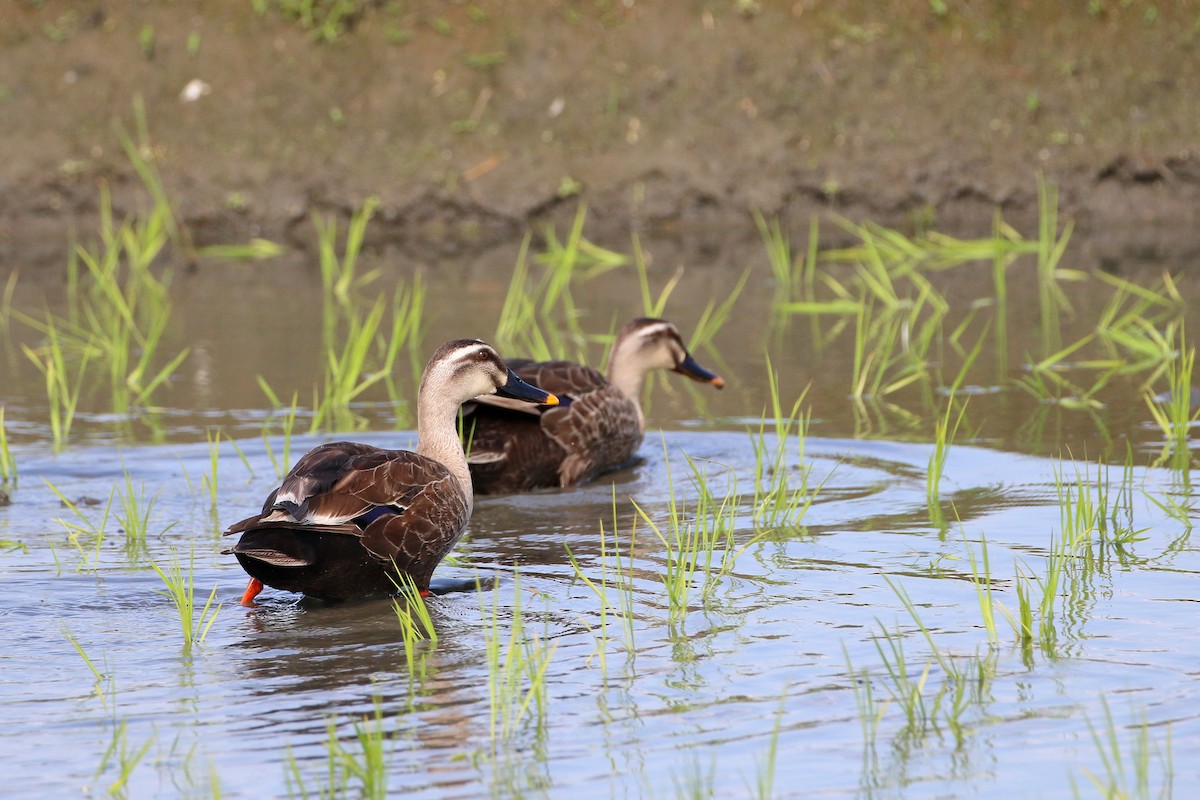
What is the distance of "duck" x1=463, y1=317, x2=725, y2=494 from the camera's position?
23.5 ft

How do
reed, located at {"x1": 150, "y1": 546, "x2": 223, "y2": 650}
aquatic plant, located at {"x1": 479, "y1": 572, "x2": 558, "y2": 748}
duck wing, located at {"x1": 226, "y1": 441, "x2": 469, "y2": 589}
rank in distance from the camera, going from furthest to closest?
duck wing, located at {"x1": 226, "y1": 441, "x2": 469, "y2": 589}, reed, located at {"x1": 150, "y1": 546, "x2": 223, "y2": 650}, aquatic plant, located at {"x1": 479, "y1": 572, "x2": 558, "y2": 748}

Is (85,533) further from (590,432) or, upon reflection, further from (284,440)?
(590,432)

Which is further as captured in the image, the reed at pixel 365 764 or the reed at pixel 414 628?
the reed at pixel 414 628

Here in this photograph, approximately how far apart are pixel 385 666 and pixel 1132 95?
42.4 ft

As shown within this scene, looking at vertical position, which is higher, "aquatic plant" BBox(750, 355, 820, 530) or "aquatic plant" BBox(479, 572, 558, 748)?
"aquatic plant" BBox(750, 355, 820, 530)

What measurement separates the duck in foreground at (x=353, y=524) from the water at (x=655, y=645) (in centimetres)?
14

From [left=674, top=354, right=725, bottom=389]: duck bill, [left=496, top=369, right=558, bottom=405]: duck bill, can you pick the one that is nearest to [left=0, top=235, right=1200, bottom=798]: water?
[left=496, top=369, right=558, bottom=405]: duck bill

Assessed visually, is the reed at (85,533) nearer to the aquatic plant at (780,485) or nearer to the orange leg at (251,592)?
the orange leg at (251,592)

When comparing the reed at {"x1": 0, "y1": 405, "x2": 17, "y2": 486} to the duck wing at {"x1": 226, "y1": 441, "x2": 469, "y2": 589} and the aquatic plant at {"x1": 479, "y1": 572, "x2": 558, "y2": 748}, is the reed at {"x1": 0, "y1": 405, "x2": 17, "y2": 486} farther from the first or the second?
the aquatic plant at {"x1": 479, "y1": 572, "x2": 558, "y2": 748}

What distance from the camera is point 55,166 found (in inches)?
610

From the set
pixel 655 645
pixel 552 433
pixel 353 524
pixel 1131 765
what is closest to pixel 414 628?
pixel 353 524

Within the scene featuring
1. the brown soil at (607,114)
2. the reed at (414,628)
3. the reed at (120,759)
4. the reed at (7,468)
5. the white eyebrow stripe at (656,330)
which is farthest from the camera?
the brown soil at (607,114)

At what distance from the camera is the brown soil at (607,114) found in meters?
15.4

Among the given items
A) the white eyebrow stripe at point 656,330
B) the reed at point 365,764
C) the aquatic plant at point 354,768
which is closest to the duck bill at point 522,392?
the white eyebrow stripe at point 656,330
